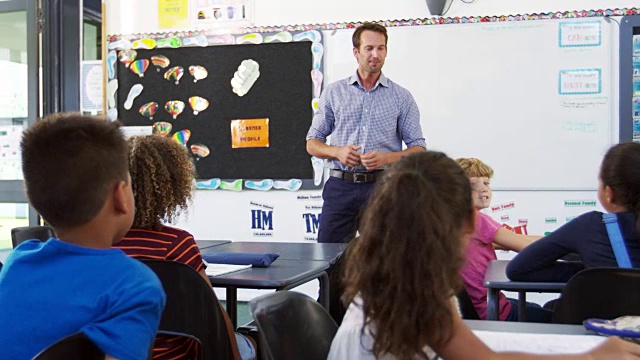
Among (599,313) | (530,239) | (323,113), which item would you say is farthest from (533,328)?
(323,113)

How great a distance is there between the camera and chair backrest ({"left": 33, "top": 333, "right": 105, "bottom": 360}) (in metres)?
0.88

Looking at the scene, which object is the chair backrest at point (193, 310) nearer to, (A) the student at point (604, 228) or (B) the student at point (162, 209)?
(B) the student at point (162, 209)

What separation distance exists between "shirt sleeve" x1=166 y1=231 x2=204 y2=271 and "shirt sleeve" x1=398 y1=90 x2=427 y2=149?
2.12m

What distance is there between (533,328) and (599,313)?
0.35 metres

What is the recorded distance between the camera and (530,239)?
2.55m

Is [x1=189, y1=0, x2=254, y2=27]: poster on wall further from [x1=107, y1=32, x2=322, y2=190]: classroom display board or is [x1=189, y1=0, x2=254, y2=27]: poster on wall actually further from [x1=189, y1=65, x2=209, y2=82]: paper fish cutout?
[x1=189, y1=65, x2=209, y2=82]: paper fish cutout

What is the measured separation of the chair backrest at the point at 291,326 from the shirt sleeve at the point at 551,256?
3.02 feet

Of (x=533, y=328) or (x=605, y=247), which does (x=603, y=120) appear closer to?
(x=605, y=247)

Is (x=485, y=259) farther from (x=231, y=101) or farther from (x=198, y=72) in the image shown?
(x=198, y=72)

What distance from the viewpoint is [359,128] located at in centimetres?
374

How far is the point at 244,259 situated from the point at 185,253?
19.8 inches

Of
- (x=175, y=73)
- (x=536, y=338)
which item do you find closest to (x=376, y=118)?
(x=175, y=73)

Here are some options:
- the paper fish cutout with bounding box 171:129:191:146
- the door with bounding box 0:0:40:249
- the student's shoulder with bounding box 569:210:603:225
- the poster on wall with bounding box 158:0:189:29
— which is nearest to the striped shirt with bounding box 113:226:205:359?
the student's shoulder with bounding box 569:210:603:225

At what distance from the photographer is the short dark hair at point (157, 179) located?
1.84m
